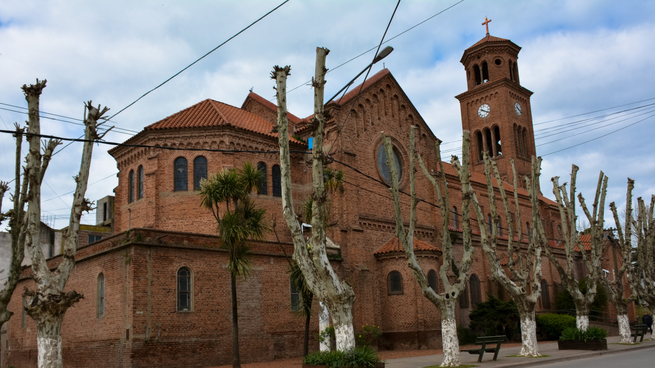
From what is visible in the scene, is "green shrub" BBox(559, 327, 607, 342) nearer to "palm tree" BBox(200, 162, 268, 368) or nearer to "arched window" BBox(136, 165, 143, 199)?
"palm tree" BBox(200, 162, 268, 368)

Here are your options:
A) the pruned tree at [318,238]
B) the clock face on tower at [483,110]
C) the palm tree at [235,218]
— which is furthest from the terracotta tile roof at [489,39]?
the pruned tree at [318,238]

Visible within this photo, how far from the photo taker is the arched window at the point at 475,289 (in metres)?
37.2

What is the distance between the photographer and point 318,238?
1432 cm

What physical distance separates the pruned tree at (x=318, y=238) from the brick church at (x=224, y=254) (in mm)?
2350

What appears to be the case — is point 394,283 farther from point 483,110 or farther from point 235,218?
point 483,110

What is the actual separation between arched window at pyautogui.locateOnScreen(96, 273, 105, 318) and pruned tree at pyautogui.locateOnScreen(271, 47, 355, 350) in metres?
12.0

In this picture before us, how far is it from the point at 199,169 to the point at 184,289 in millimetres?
8232

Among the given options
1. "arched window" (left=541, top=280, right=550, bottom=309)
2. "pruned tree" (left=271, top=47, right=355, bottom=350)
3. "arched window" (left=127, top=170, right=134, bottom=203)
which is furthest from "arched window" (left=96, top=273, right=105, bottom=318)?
"arched window" (left=541, top=280, right=550, bottom=309)

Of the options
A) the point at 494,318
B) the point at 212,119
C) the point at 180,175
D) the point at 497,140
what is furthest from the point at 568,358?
the point at 497,140

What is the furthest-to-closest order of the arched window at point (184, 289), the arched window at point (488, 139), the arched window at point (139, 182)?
the arched window at point (488, 139)
the arched window at point (139, 182)
the arched window at point (184, 289)

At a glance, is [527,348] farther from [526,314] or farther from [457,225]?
[457,225]

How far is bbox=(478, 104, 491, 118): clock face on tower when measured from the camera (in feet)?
191

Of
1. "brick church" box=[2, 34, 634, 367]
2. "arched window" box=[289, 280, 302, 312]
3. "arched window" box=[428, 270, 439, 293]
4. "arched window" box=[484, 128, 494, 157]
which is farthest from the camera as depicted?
"arched window" box=[484, 128, 494, 157]

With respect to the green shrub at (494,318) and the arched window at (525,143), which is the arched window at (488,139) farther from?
the green shrub at (494,318)
